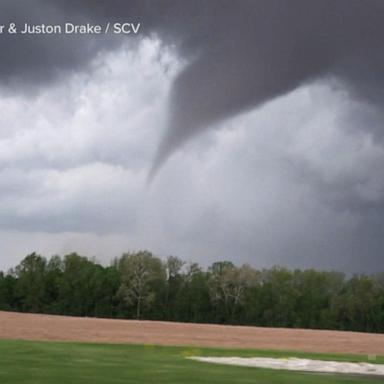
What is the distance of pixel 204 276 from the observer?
147 metres

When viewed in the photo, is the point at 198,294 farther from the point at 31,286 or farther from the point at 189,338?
the point at 189,338

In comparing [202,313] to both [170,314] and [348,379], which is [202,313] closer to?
[170,314]

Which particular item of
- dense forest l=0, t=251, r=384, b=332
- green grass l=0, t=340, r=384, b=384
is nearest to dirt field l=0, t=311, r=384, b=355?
green grass l=0, t=340, r=384, b=384

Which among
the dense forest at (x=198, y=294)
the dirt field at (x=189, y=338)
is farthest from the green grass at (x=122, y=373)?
the dense forest at (x=198, y=294)

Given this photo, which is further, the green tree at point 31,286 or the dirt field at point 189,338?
the green tree at point 31,286

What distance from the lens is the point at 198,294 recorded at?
5502 inches

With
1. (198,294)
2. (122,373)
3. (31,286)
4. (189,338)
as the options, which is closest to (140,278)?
(198,294)

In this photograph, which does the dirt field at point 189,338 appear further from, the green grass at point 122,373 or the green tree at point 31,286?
the green tree at point 31,286

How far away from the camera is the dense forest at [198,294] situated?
133 m

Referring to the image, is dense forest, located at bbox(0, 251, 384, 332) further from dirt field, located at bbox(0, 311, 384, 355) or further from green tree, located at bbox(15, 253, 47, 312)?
dirt field, located at bbox(0, 311, 384, 355)

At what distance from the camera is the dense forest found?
133 metres

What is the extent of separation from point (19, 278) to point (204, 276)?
120 feet

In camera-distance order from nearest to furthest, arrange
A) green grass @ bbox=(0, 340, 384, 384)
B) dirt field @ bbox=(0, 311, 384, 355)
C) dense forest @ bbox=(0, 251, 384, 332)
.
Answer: green grass @ bbox=(0, 340, 384, 384), dirt field @ bbox=(0, 311, 384, 355), dense forest @ bbox=(0, 251, 384, 332)

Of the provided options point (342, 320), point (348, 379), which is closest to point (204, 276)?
point (342, 320)
